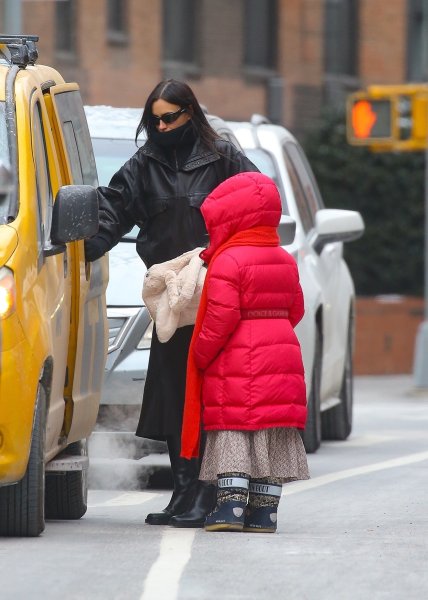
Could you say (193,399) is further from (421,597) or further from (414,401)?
(414,401)

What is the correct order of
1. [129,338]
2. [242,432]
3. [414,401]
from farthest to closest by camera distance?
1. [414,401]
2. [129,338]
3. [242,432]

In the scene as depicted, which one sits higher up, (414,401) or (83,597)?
(83,597)

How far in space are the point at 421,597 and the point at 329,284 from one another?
22.7ft

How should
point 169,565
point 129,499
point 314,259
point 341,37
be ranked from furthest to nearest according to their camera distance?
point 341,37 → point 314,259 → point 129,499 → point 169,565

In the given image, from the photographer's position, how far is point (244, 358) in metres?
8.38

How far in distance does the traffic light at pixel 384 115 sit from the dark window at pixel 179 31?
8164mm

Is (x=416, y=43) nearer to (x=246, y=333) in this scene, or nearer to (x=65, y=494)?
(x=65, y=494)

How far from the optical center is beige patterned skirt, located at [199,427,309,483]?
27.7 feet

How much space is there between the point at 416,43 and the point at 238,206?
1169 inches

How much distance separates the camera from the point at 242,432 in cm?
845

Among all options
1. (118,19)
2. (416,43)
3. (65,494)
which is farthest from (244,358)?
(416,43)

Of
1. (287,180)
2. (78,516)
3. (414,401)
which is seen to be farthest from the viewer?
(414,401)

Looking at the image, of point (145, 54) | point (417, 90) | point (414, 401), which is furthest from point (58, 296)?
point (145, 54)

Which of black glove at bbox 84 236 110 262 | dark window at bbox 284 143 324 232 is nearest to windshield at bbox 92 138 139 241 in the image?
dark window at bbox 284 143 324 232
